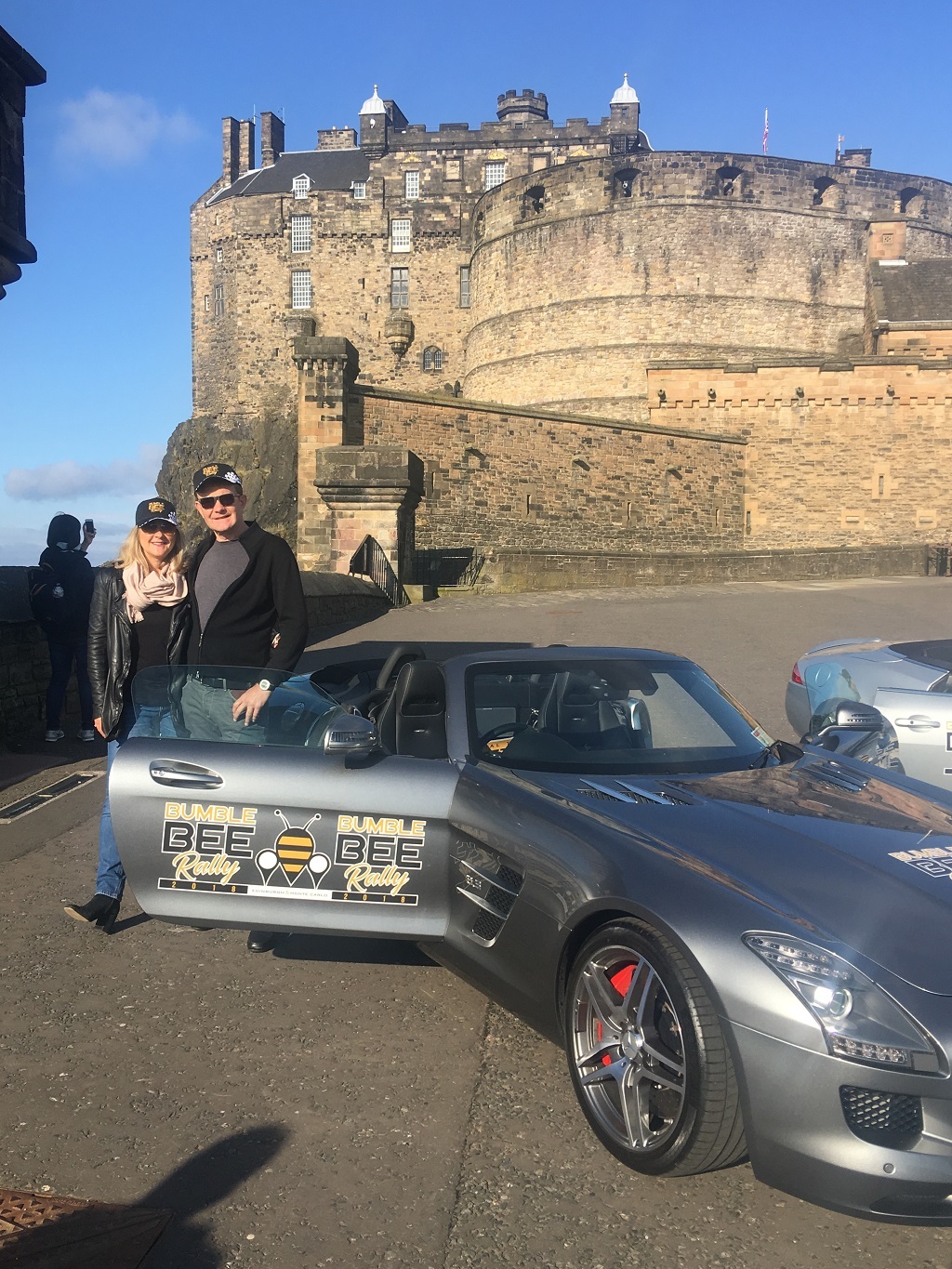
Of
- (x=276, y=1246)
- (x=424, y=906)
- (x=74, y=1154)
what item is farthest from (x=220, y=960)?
(x=276, y=1246)

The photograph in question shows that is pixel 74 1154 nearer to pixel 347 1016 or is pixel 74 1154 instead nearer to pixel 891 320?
pixel 347 1016

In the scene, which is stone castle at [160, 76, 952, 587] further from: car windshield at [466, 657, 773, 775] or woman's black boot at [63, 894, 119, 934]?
car windshield at [466, 657, 773, 775]

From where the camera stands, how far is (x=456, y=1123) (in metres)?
3.02

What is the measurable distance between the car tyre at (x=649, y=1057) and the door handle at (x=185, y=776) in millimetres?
1436

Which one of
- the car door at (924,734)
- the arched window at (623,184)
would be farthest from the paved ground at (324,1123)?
the arched window at (623,184)

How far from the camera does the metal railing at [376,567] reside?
1973cm

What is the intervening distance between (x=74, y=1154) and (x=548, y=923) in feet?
4.50

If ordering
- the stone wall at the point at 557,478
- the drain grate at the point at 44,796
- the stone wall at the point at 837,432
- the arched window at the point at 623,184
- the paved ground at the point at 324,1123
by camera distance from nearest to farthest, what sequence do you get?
1. the paved ground at the point at 324,1123
2. the drain grate at the point at 44,796
3. the stone wall at the point at 557,478
4. the stone wall at the point at 837,432
5. the arched window at the point at 623,184

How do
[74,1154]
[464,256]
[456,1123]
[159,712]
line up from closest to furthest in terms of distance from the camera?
A: [74,1154] → [456,1123] → [159,712] → [464,256]

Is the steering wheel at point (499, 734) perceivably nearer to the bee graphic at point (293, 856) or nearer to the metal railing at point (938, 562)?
the bee graphic at point (293, 856)

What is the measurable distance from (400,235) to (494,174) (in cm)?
634

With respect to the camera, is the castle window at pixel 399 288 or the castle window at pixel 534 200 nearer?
the castle window at pixel 534 200

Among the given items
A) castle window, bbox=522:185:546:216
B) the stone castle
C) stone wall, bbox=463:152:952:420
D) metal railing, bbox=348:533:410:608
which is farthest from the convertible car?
castle window, bbox=522:185:546:216

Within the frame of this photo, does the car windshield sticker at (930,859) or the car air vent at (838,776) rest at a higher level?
the car air vent at (838,776)
